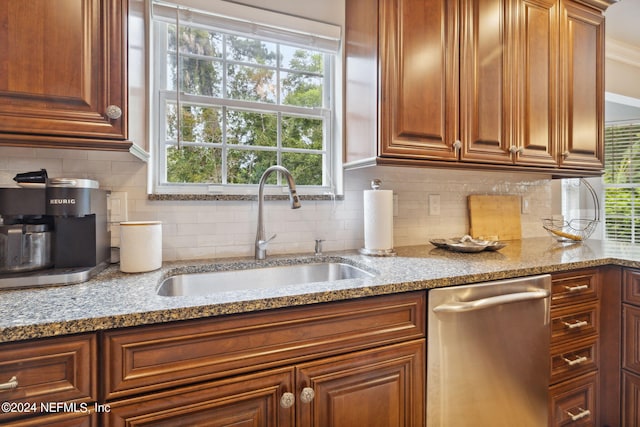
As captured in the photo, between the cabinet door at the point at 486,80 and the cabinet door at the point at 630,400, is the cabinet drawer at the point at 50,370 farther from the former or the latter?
the cabinet door at the point at 630,400

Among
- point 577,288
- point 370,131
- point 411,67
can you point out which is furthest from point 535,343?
point 411,67

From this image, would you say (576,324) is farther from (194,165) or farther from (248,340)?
(194,165)

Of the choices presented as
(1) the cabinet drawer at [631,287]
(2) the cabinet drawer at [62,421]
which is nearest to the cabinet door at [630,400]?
(1) the cabinet drawer at [631,287]

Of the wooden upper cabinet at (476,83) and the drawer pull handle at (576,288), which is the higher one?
the wooden upper cabinet at (476,83)

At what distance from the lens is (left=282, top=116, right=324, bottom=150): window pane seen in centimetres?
177

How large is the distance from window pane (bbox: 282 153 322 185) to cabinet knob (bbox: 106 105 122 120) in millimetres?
843

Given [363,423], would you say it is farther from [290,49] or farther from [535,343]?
[290,49]

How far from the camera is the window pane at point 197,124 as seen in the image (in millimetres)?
1551

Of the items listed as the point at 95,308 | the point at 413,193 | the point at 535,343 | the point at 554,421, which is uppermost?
the point at 413,193

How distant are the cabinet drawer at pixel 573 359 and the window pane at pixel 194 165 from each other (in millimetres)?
1734

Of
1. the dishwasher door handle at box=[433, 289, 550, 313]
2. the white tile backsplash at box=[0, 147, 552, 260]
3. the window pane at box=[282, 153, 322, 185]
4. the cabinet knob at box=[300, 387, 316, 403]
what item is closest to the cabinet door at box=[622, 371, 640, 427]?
the dishwasher door handle at box=[433, 289, 550, 313]

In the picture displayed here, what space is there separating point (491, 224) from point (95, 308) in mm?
2176

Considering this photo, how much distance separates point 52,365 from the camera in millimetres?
743

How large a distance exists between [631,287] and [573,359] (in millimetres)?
432
